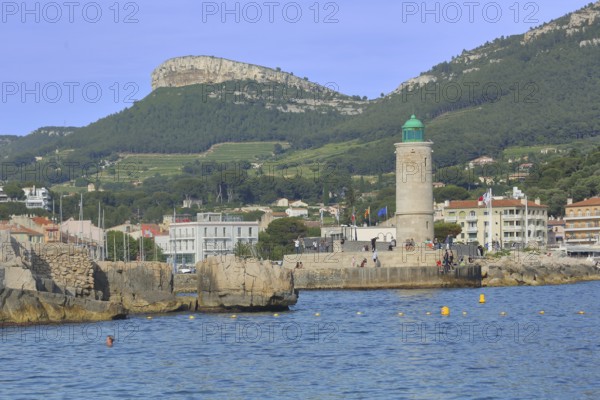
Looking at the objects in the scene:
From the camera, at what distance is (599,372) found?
96.7 feet

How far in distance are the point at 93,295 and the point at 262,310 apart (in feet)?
20.9

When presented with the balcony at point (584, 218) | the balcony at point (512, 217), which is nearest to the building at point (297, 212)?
the balcony at point (584, 218)

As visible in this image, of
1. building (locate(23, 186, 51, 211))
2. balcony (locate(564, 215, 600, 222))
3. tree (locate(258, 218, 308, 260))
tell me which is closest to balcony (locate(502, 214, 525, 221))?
balcony (locate(564, 215, 600, 222))

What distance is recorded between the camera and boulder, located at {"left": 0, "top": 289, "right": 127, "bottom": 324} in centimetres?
3794

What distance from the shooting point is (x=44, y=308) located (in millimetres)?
38531

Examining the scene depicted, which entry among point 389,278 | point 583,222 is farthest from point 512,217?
point 389,278

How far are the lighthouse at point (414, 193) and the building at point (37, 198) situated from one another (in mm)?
106517

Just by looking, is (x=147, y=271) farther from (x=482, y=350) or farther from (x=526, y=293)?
(x=526, y=293)

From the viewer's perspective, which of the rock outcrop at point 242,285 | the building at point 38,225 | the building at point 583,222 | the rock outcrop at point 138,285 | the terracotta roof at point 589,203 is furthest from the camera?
the building at point 583,222

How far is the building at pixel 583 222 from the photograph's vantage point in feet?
403

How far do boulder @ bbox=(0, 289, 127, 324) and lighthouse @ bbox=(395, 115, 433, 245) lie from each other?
36.4 metres

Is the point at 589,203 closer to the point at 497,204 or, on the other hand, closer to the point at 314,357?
the point at 497,204

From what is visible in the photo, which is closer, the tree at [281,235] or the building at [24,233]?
the building at [24,233]

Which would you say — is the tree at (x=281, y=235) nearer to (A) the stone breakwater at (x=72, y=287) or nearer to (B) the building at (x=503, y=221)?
(B) the building at (x=503, y=221)
